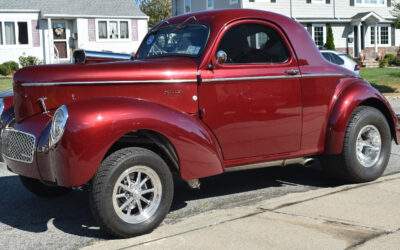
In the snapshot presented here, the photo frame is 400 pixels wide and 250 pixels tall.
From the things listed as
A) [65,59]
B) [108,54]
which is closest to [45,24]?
[65,59]

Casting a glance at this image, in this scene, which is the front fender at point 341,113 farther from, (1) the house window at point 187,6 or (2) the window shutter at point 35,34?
(1) the house window at point 187,6

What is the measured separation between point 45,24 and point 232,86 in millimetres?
32630

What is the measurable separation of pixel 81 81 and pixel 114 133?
0.64m

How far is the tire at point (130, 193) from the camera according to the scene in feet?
13.2

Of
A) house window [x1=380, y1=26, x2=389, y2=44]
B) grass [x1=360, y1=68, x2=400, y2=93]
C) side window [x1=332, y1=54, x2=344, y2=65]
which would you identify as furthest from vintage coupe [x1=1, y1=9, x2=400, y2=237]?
house window [x1=380, y1=26, x2=389, y2=44]

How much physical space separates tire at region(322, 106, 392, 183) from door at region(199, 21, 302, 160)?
61 centimetres

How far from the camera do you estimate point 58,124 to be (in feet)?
13.3

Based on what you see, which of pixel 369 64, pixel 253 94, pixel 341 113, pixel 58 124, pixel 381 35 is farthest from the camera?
pixel 381 35

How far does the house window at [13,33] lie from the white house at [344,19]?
12.4 m

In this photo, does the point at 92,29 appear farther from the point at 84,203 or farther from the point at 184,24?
the point at 84,203

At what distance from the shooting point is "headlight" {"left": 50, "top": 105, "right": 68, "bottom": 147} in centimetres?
399

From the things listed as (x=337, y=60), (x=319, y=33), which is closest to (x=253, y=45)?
(x=337, y=60)

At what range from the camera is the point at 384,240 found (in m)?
3.91

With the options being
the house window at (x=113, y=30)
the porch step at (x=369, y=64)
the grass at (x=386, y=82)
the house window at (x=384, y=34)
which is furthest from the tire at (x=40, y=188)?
the house window at (x=384, y=34)
